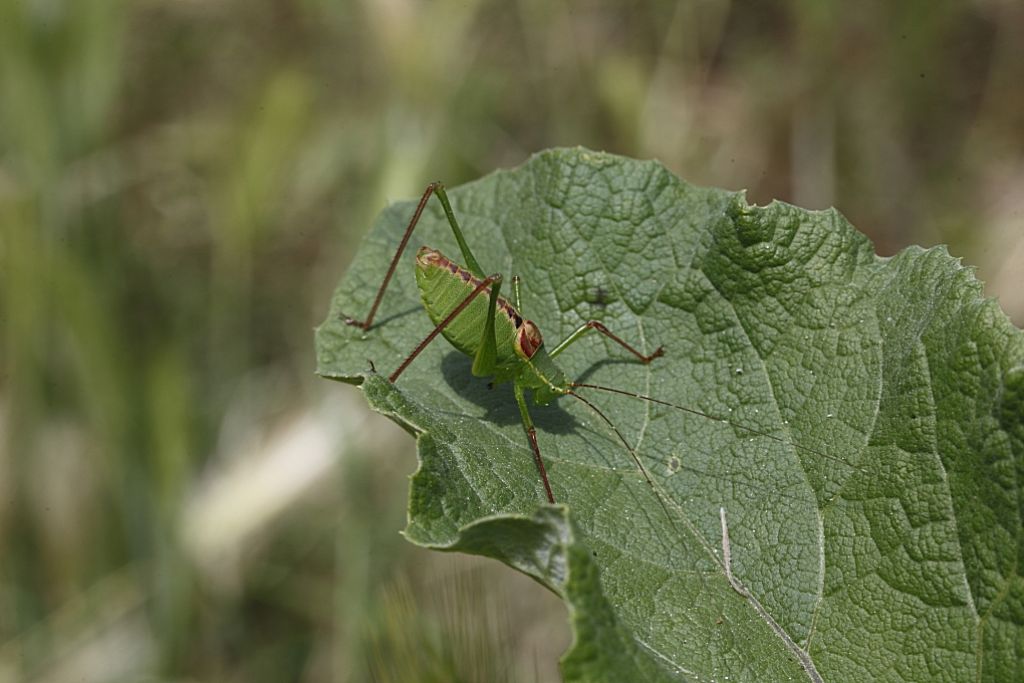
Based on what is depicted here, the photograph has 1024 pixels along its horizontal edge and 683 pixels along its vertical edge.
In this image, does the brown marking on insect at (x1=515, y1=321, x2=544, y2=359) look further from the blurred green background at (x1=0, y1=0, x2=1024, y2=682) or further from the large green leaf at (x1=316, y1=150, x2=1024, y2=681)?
the blurred green background at (x1=0, y1=0, x2=1024, y2=682)

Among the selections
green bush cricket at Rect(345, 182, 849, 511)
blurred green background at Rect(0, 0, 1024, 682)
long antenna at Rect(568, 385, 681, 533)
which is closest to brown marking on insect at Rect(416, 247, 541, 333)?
green bush cricket at Rect(345, 182, 849, 511)

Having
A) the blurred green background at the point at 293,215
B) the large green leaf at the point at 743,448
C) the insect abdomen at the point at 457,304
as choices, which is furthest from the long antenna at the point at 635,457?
the blurred green background at the point at 293,215

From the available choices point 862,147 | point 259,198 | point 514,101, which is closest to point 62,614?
point 259,198

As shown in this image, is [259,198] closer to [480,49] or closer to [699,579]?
[480,49]

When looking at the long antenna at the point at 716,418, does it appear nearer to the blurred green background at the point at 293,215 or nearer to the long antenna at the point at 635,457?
the long antenna at the point at 635,457

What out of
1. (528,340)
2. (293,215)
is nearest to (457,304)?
(528,340)
